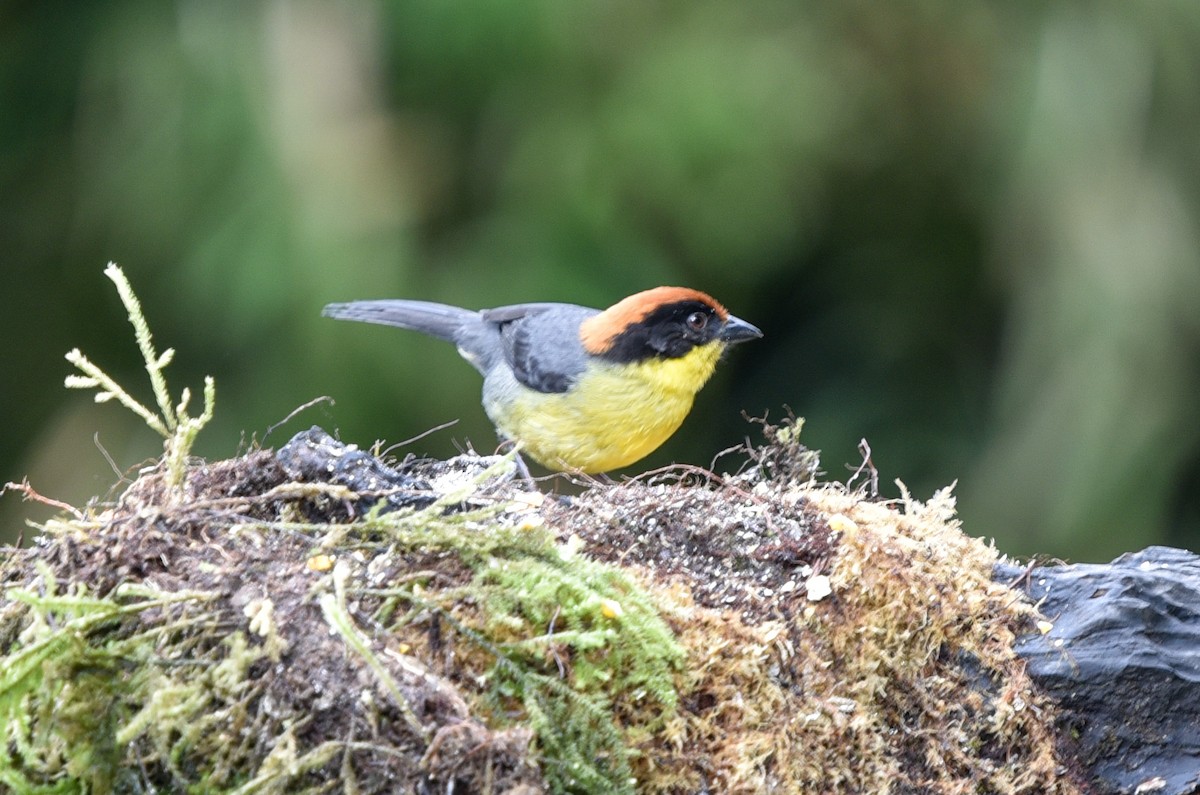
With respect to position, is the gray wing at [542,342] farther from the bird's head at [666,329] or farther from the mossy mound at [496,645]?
the mossy mound at [496,645]

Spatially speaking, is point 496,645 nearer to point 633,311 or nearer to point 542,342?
point 633,311

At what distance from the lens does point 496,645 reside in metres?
2.29

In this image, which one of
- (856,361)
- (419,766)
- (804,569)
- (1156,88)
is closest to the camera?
(419,766)

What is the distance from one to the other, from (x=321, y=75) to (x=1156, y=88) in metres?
4.86

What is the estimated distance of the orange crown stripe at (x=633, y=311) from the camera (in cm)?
524

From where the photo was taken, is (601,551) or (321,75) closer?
(601,551)

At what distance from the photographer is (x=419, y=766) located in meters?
2.08

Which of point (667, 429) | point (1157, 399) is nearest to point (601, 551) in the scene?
point (667, 429)

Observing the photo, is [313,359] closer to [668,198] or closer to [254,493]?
[668,198]

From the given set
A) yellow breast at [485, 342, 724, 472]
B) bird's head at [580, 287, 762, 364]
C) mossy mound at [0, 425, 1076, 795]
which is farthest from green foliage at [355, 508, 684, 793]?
bird's head at [580, 287, 762, 364]

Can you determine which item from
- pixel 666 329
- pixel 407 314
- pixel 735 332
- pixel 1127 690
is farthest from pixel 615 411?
pixel 1127 690

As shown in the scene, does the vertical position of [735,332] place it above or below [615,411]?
above

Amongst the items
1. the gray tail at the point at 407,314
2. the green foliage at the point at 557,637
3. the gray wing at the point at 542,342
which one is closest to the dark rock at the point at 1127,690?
the green foliage at the point at 557,637

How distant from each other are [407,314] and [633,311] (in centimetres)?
164
